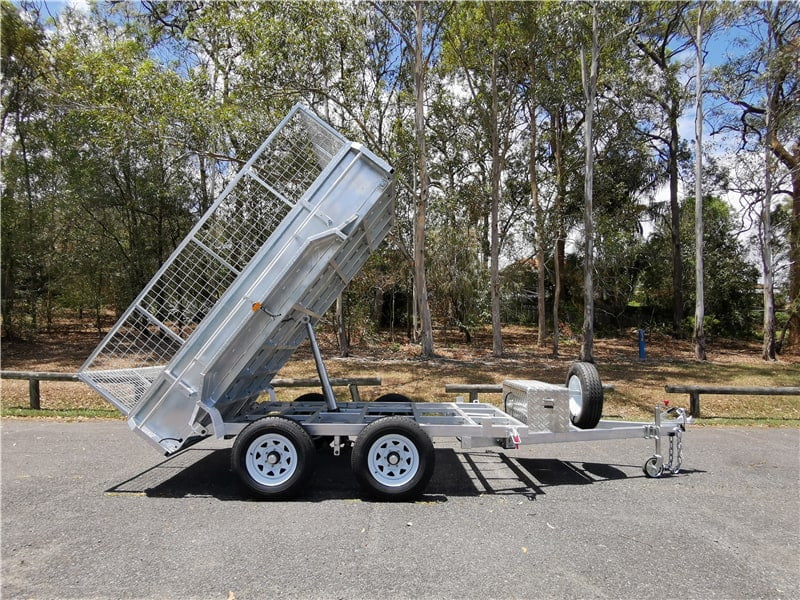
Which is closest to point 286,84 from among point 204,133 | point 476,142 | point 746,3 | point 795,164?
point 204,133

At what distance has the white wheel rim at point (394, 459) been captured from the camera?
15.9 feet

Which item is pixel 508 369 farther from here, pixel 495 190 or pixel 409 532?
pixel 409 532

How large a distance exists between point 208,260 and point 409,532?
320cm

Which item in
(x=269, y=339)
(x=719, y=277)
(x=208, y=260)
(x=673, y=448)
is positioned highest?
(x=719, y=277)

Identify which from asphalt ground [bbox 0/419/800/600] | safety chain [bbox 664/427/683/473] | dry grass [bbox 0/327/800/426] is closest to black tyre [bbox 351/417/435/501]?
asphalt ground [bbox 0/419/800/600]

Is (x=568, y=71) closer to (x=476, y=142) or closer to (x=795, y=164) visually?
(x=476, y=142)

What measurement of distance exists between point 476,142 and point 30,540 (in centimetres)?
2064

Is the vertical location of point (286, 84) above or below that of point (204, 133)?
above

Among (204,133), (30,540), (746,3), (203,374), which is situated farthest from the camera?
(746,3)

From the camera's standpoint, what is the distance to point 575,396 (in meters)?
5.84

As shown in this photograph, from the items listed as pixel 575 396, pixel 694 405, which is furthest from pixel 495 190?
pixel 575 396

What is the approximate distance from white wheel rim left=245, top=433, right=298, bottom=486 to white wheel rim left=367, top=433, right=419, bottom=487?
78cm

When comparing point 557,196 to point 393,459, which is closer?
point 393,459

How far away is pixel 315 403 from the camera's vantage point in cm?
675
